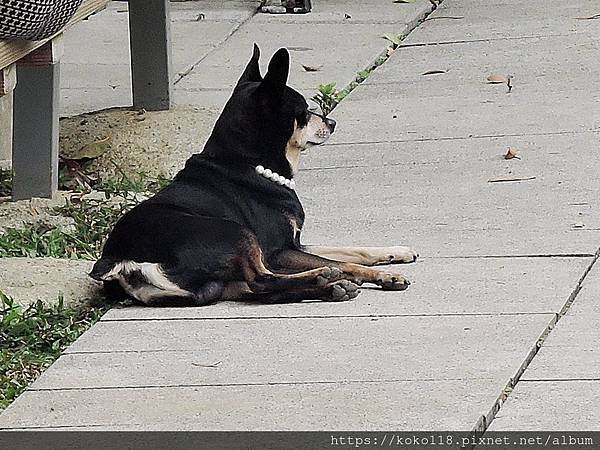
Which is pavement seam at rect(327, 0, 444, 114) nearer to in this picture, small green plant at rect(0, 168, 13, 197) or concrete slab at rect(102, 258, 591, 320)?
small green plant at rect(0, 168, 13, 197)

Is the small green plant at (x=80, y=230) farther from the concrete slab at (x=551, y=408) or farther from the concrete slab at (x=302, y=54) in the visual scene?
the concrete slab at (x=551, y=408)

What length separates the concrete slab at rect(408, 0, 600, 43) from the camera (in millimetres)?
10203

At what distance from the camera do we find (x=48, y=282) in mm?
5805

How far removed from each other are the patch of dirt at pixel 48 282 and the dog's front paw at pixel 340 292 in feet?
3.14

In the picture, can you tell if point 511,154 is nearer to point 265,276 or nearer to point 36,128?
point 265,276

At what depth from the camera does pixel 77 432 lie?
4.38m

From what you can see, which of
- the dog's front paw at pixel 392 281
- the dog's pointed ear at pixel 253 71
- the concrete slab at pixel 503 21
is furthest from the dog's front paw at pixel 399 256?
the concrete slab at pixel 503 21

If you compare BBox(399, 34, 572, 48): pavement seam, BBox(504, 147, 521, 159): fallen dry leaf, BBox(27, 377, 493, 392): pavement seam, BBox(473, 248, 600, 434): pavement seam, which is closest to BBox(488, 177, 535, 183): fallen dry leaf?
BBox(504, 147, 521, 159): fallen dry leaf

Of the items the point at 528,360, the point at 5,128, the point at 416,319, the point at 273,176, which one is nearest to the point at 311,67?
the point at 5,128

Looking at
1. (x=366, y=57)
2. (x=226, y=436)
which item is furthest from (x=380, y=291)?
(x=366, y=57)

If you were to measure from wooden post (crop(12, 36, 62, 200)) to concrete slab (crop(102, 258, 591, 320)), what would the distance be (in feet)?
5.40

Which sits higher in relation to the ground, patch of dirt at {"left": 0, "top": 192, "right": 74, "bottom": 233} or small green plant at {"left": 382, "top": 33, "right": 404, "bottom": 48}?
small green plant at {"left": 382, "top": 33, "right": 404, "bottom": 48}

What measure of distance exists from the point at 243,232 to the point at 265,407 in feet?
3.87

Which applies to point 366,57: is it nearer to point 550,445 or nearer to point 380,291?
point 380,291
